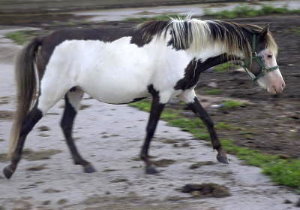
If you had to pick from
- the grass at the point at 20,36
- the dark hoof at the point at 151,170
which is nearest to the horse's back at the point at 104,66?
the dark hoof at the point at 151,170

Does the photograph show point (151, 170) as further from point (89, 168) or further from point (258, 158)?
point (258, 158)

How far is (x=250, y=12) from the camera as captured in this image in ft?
65.2

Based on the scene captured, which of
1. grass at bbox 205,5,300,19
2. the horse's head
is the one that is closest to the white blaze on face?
the horse's head

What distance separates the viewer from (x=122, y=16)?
66.8 ft

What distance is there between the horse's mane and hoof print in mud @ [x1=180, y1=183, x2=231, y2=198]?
1372 mm

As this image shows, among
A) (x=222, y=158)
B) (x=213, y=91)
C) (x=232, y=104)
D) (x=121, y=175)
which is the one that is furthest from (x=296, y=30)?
(x=121, y=175)

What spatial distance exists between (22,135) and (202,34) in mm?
2041

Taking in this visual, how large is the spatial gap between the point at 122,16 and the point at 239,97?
10927mm

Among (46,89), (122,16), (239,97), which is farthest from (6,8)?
(46,89)

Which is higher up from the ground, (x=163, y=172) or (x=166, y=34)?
(x=166, y=34)

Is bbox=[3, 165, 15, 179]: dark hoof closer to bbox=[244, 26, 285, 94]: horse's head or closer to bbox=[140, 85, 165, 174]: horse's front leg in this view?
bbox=[140, 85, 165, 174]: horse's front leg

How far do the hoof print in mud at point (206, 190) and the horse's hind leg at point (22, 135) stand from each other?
5.32 ft

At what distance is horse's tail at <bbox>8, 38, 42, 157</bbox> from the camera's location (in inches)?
267

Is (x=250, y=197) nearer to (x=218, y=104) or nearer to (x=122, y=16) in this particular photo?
(x=218, y=104)
